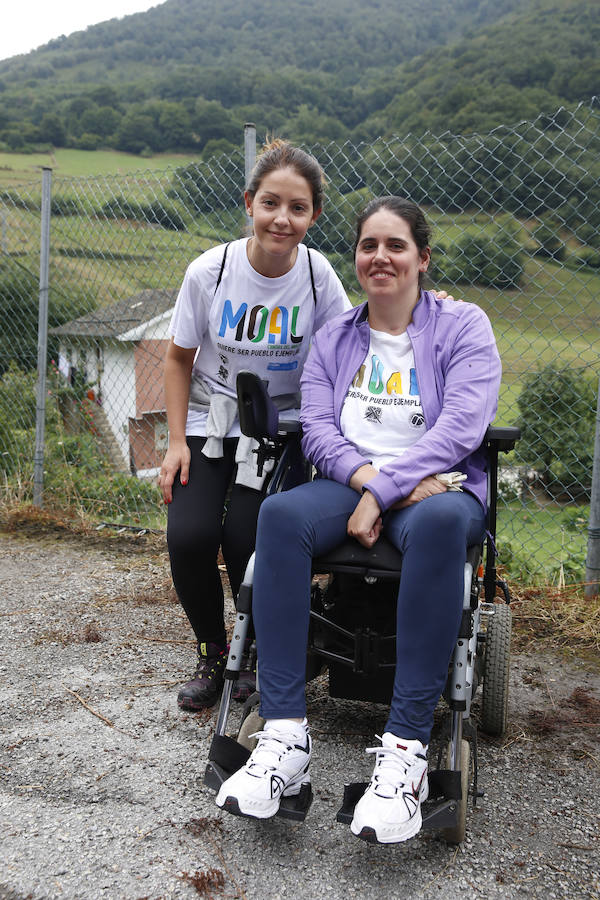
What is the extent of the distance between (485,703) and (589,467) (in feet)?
5.74

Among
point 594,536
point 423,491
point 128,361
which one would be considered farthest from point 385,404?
point 128,361

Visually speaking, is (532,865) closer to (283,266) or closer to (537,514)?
(283,266)

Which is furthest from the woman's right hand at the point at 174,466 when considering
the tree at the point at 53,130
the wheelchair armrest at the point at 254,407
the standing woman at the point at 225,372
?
the tree at the point at 53,130

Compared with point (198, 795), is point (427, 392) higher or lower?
higher

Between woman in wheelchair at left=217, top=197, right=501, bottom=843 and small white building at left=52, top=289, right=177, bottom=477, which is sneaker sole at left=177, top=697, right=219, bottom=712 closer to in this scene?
woman in wheelchair at left=217, top=197, right=501, bottom=843

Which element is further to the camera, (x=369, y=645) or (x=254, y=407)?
(x=254, y=407)

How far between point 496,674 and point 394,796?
733 millimetres

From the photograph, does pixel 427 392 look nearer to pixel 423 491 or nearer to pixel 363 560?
pixel 423 491

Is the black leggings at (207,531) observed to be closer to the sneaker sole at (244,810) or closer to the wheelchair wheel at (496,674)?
the wheelchair wheel at (496,674)

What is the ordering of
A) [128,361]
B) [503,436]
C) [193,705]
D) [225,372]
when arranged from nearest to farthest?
[503,436], [193,705], [225,372], [128,361]

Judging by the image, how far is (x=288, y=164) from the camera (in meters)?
2.35

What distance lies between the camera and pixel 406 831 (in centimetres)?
161

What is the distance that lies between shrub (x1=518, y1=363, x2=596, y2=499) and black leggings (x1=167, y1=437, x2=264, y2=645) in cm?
167

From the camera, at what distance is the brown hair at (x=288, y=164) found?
2.35 meters
